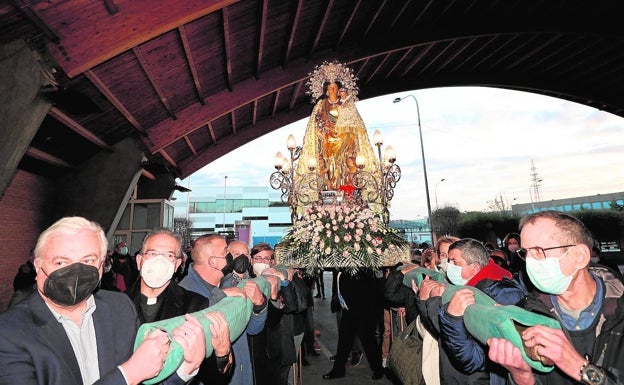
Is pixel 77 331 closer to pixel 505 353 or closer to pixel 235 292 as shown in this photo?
pixel 235 292

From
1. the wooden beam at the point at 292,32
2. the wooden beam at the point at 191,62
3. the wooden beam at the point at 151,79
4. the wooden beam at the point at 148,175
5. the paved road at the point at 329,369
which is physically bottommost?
the paved road at the point at 329,369

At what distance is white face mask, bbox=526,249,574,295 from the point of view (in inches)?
66.5

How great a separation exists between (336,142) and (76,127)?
251 inches

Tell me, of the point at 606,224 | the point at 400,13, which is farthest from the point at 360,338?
the point at 606,224

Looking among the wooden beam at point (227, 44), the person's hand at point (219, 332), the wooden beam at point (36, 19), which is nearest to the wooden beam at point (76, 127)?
the wooden beam at point (36, 19)

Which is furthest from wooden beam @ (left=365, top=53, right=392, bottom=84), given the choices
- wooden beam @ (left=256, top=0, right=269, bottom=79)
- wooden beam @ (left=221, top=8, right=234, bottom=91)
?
wooden beam @ (left=221, top=8, right=234, bottom=91)

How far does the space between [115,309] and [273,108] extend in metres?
14.8

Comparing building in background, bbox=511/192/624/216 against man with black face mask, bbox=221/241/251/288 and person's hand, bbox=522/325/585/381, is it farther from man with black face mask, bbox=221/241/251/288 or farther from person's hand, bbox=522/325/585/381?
person's hand, bbox=522/325/585/381

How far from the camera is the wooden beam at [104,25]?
5383 mm

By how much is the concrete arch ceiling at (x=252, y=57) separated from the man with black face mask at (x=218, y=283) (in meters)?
4.84

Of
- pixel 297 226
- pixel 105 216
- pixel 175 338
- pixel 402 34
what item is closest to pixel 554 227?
pixel 175 338

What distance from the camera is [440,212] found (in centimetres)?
3734

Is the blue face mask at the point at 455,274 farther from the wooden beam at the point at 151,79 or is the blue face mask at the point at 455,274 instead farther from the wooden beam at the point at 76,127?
the wooden beam at the point at 76,127

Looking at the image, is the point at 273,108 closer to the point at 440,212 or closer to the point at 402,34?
the point at 402,34
